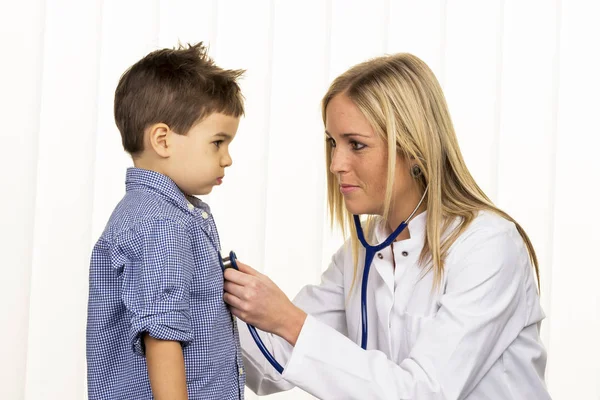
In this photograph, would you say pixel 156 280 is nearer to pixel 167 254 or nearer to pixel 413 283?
pixel 167 254

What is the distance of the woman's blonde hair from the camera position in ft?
5.11

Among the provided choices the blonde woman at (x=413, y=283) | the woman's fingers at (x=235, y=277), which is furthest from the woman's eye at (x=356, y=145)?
the woman's fingers at (x=235, y=277)

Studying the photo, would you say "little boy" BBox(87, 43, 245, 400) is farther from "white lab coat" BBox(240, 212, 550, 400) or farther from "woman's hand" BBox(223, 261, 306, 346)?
"white lab coat" BBox(240, 212, 550, 400)

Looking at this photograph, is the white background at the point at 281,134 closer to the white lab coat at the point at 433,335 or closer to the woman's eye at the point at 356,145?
the white lab coat at the point at 433,335

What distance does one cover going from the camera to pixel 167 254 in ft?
3.83

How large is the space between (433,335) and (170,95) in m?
0.65

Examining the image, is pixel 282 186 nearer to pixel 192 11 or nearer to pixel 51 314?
pixel 192 11

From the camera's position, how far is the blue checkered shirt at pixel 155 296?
3.77ft

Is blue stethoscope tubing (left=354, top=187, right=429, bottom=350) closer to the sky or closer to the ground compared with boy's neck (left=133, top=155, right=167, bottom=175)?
closer to the ground

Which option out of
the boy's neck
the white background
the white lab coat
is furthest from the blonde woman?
the white background

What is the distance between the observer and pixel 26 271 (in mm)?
2088

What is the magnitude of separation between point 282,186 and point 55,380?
2.71ft

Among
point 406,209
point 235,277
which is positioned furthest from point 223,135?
point 406,209

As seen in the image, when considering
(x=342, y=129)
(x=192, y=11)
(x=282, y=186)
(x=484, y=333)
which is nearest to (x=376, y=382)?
(x=484, y=333)
